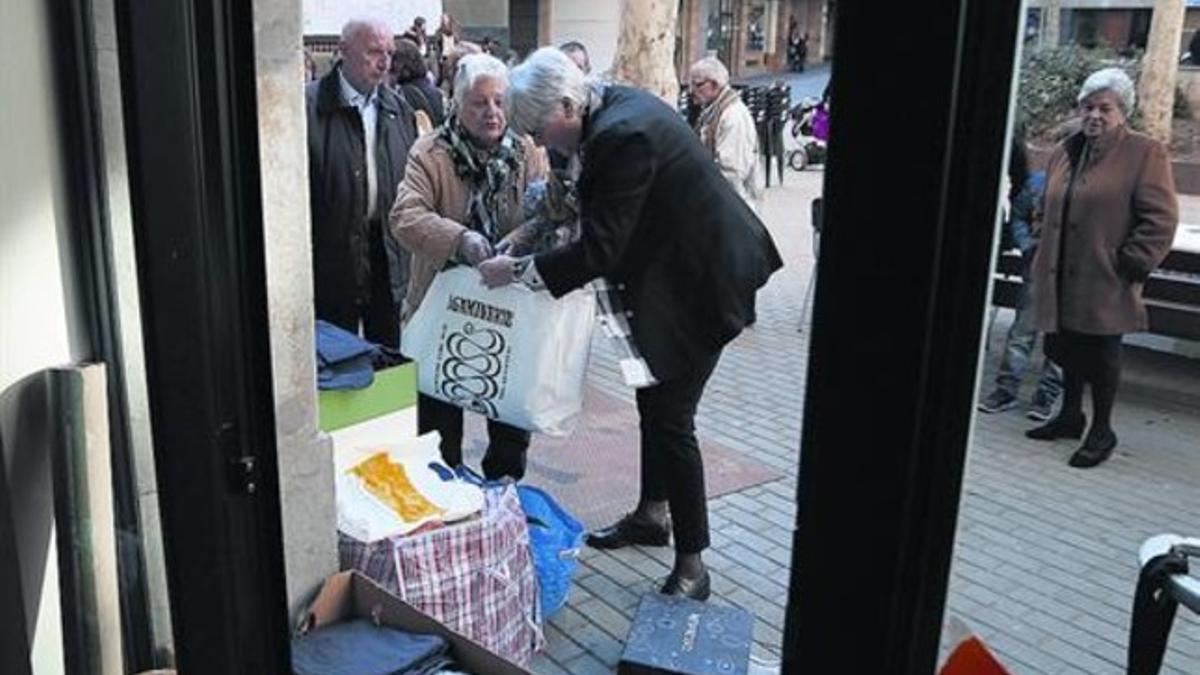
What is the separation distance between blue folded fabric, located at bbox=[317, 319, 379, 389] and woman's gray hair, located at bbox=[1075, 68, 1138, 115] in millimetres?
1805

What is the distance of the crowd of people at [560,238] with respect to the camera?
8.41 ft

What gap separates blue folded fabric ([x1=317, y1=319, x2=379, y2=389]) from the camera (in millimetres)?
2561

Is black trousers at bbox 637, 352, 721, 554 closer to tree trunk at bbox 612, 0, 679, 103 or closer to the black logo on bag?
the black logo on bag

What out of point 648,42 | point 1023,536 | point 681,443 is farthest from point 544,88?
point 648,42

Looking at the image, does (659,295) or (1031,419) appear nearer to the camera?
(659,295)

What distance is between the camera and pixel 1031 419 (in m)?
3.64

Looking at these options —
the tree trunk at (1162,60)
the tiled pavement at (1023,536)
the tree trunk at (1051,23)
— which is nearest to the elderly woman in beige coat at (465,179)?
the tiled pavement at (1023,536)

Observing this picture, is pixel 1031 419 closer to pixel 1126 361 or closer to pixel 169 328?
pixel 1126 361

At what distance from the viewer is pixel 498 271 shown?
2.77 metres

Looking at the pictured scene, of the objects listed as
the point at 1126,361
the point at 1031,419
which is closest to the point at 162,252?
the point at 1031,419

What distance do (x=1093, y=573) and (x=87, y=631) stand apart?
8.55ft

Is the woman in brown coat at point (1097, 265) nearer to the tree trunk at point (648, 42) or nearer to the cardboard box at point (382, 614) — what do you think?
the cardboard box at point (382, 614)

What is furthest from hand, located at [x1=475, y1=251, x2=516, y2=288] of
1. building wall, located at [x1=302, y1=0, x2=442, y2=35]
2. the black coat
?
building wall, located at [x1=302, y1=0, x2=442, y2=35]

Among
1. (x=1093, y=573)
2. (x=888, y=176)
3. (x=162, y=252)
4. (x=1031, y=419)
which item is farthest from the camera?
(x=1031, y=419)
